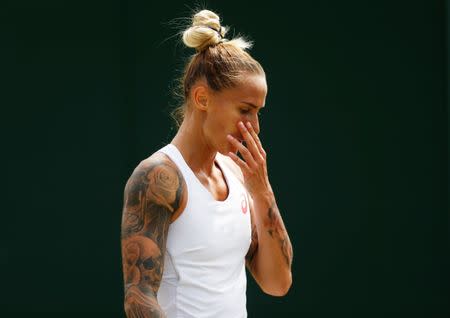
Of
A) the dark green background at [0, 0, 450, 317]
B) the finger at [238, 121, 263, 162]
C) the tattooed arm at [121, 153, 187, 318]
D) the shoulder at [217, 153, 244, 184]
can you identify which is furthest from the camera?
the dark green background at [0, 0, 450, 317]

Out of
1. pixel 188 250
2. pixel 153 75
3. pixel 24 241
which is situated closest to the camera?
pixel 188 250

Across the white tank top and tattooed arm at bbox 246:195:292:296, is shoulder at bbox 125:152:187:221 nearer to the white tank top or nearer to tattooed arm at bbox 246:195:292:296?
the white tank top

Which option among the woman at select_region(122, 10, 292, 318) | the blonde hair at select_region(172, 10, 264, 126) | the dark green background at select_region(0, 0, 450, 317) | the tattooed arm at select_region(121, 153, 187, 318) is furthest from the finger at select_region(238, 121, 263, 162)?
the dark green background at select_region(0, 0, 450, 317)

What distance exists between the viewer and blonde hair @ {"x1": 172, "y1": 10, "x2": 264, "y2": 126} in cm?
219

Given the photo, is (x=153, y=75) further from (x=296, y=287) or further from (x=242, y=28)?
(x=296, y=287)

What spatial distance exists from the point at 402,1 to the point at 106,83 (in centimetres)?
161

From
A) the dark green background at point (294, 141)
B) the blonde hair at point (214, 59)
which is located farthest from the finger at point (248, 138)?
the dark green background at point (294, 141)

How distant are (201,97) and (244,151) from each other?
19 cm

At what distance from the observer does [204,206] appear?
7.06 feet

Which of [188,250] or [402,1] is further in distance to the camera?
[402,1]

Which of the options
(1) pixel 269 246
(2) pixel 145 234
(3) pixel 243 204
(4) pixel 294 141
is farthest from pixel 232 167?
(4) pixel 294 141

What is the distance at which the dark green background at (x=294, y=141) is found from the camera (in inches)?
161

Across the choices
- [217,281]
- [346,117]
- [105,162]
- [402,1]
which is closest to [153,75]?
[105,162]

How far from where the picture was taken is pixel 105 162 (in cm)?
423
